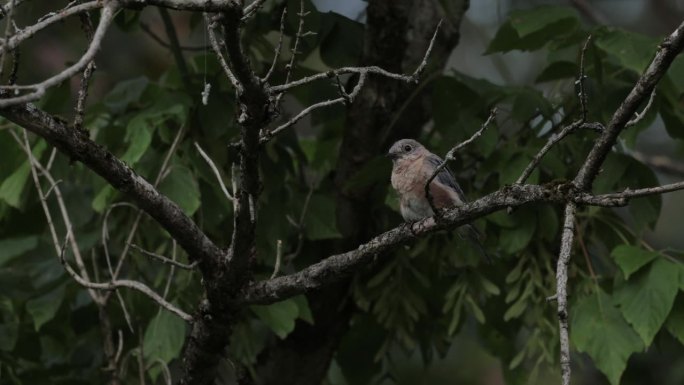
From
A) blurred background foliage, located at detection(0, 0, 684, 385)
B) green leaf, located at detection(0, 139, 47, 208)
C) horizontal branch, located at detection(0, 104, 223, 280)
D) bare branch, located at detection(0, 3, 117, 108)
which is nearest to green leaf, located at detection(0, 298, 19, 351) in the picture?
blurred background foliage, located at detection(0, 0, 684, 385)

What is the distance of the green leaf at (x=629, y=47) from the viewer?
455cm

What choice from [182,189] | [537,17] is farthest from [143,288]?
[537,17]

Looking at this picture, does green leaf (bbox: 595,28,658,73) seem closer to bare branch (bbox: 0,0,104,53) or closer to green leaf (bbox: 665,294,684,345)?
green leaf (bbox: 665,294,684,345)

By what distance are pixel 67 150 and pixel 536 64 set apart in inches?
262

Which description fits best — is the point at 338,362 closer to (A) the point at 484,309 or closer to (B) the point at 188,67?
(A) the point at 484,309

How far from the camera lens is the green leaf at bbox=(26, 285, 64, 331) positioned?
4758 millimetres

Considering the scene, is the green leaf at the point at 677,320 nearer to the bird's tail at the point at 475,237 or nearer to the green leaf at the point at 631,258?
the green leaf at the point at 631,258

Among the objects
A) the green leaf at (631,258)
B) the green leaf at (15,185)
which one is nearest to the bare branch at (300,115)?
the green leaf at (631,258)

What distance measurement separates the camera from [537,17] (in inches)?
187

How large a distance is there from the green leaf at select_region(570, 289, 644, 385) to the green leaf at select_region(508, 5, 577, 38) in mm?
1185

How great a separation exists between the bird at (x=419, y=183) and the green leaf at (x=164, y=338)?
1077mm

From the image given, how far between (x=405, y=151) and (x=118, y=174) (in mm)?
1882

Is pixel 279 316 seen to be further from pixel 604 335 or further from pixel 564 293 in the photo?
→ pixel 564 293

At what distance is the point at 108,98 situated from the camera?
17.0ft
